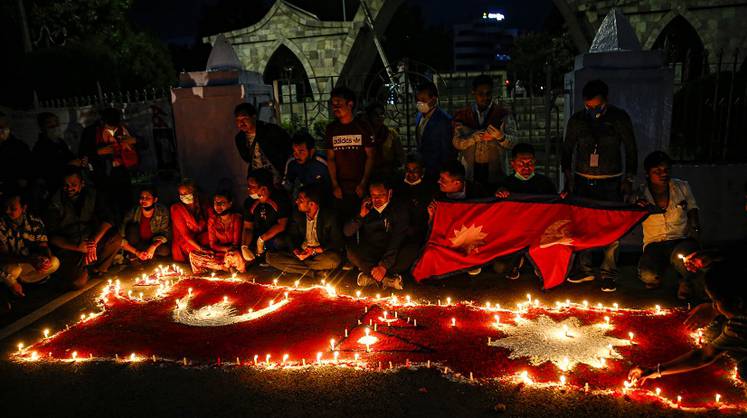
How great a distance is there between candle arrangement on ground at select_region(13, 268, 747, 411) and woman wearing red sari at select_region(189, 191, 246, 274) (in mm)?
711

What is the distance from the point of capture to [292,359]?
160 inches

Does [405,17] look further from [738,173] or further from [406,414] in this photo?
[406,414]

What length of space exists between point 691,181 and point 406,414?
16.6ft

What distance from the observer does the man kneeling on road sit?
18.3 ft

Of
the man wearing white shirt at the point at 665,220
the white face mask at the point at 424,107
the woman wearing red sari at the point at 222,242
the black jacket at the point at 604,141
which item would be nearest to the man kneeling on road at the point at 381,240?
the white face mask at the point at 424,107

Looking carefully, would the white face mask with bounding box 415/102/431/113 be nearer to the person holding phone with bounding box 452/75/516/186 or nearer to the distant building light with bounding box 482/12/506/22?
the person holding phone with bounding box 452/75/516/186

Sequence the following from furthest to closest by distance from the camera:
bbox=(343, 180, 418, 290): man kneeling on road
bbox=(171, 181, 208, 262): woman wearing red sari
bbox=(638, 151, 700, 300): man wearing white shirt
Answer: bbox=(171, 181, 208, 262): woman wearing red sari, bbox=(343, 180, 418, 290): man kneeling on road, bbox=(638, 151, 700, 300): man wearing white shirt

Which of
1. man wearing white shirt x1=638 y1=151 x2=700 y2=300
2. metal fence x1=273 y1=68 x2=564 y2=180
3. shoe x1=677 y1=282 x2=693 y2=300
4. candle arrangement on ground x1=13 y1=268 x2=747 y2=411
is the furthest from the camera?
metal fence x1=273 y1=68 x2=564 y2=180

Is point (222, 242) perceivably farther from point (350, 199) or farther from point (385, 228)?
point (385, 228)

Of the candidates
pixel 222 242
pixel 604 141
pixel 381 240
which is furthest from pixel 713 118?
pixel 222 242

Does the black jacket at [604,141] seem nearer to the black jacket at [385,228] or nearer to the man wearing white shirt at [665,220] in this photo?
the man wearing white shirt at [665,220]

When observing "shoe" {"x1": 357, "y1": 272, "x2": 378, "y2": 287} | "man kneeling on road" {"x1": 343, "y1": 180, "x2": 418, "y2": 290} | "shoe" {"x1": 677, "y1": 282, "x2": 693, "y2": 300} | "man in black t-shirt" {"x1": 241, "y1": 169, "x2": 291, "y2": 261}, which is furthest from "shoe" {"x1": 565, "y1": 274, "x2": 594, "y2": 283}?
"man in black t-shirt" {"x1": 241, "y1": 169, "x2": 291, "y2": 261}

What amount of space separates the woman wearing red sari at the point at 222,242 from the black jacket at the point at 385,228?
1301 millimetres

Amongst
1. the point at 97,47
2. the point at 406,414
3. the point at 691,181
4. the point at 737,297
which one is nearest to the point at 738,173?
the point at 691,181
